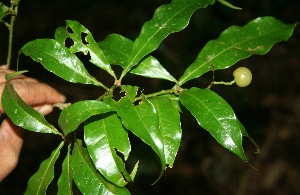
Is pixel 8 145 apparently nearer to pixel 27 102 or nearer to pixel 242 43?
pixel 27 102

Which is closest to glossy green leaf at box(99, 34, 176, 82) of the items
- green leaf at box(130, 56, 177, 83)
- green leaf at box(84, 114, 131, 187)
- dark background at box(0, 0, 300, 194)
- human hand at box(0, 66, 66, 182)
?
green leaf at box(130, 56, 177, 83)

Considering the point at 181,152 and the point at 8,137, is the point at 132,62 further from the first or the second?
the point at 181,152

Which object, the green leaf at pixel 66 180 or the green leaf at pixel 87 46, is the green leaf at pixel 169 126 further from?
the green leaf at pixel 66 180

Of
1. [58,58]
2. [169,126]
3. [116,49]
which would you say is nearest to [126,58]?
[116,49]

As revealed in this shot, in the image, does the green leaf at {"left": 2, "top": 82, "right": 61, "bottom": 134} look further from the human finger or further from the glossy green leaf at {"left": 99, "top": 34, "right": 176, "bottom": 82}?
the human finger

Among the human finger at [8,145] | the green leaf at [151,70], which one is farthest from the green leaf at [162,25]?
the human finger at [8,145]

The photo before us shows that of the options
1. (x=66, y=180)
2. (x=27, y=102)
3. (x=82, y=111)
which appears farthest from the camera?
(x=27, y=102)

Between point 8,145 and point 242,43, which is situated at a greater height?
point 242,43
